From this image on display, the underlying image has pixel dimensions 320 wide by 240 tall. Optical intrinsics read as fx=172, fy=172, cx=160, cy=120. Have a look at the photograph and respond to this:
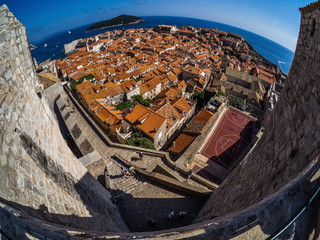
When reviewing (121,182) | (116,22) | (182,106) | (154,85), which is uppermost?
(116,22)

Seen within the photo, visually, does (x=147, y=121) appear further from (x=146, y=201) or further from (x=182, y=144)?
(x=146, y=201)

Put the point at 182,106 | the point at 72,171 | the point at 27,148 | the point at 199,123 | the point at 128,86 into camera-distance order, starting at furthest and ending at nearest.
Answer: the point at 128,86, the point at 182,106, the point at 199,123, the point at 72,171, the point at 27,148

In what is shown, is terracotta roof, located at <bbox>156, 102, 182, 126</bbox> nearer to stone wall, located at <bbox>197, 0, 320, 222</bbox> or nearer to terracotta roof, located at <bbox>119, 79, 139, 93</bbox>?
terracotta roof, located at <bbox>119, 79, 139, 93</bbox>

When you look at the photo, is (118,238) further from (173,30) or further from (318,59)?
(173,30)

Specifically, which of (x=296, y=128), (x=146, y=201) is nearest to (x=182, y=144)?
(x=146, y=201)

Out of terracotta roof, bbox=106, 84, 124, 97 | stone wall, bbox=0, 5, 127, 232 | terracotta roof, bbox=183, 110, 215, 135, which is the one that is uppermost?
terracotta roof, bbox=106, 84, 124, 97

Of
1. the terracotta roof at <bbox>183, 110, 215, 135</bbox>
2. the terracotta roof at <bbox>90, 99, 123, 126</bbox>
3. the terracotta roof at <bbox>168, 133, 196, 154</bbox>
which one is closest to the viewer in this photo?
the terracotta roof at <bbox>168, 133, 196, 154</bbox>

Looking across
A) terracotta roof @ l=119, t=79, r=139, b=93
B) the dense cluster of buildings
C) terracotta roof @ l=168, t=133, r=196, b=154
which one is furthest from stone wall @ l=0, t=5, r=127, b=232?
terracotta roof @ l=119, t=79, r=139, b=93

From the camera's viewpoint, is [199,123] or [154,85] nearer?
[199,123]
